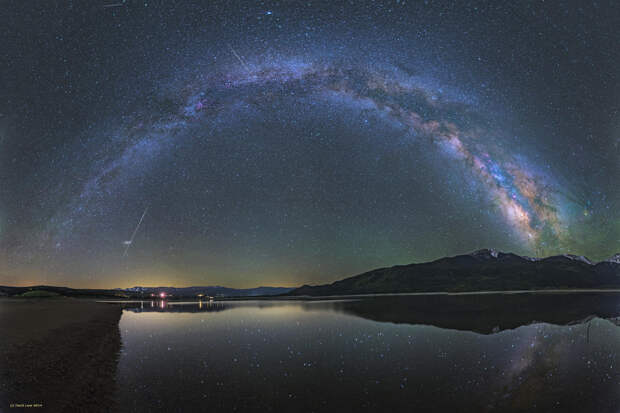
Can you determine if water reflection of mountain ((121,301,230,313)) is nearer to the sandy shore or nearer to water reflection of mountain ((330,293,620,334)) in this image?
water reflection of mountain ((330,293,620,334))

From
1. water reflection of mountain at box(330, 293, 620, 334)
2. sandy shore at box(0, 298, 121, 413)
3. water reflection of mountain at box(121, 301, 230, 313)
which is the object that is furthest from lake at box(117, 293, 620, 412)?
water reflection of mountain at box(121, 301, 230, 313)

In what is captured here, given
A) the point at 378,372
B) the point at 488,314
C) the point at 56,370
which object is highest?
the point at 56,370

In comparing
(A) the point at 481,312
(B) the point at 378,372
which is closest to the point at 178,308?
(A) the point at 481,312

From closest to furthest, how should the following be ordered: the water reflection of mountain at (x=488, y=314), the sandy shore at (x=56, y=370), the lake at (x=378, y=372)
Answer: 1. the sandy shore at (x=56, y=370)
2. the lake at (x=378, y=372)
3. the water reflection of mountain at (x=488, y=314)

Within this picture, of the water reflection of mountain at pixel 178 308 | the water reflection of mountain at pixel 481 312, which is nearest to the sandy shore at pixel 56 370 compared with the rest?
the water reflection of mountain at pixel 481 312

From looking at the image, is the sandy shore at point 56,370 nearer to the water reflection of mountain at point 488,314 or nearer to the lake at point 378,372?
the lake at point 378,372

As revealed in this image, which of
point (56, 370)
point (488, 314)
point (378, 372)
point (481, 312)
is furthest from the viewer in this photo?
point (481, 312)

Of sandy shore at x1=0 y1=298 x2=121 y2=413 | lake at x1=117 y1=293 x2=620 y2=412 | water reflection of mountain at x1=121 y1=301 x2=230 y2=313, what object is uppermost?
sandy shore at x1=0 y1=298 x2=121 y2=413

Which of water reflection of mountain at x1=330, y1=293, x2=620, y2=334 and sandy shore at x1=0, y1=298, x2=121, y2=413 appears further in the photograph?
water reflection of mountain at x1=330, y1=293, x2=620, y2=334

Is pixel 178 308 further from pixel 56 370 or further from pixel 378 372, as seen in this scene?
pixel 378 372

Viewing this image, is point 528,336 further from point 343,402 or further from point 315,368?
point 343,402

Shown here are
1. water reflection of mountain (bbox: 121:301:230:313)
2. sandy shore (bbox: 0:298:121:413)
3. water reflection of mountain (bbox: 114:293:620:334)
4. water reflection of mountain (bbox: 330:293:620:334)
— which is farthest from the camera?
water reflection of mountain (bbox: 121:301:230:313)

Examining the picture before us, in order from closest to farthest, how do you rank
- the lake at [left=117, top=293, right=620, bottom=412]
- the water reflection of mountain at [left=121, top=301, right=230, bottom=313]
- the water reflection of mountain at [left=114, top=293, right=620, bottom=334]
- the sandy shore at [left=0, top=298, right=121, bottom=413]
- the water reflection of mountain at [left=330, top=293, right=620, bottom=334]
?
the sandy shore at [left=0, top=298, right=121, bottom=413], the lake at [left=117, top=293, right=620, bottom=412], the water reflection of mountain at [left=330, top=293, right=620, bottom=334], the water reflection of mountain at [left=114, top=293, right=620, bottom=334], the water reflection of mountain at [left=121, top=301, right=230, bottom=313]

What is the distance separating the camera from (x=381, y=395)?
18.0 metres
